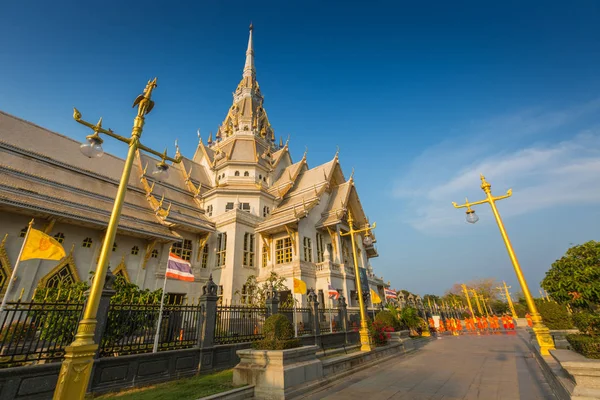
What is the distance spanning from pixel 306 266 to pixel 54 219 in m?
14.6

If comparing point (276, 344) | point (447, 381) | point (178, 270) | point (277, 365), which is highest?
point (178, 270)

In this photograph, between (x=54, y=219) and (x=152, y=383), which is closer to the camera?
(x=152, y=383)

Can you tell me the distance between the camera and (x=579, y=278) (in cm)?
678

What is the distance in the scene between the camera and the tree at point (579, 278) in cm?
657

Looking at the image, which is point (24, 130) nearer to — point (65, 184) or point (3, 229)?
point (65, 184)

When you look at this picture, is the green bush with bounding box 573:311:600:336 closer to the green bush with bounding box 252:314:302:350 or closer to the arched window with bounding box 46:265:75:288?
the green bush with bounding box 252:314:302:350

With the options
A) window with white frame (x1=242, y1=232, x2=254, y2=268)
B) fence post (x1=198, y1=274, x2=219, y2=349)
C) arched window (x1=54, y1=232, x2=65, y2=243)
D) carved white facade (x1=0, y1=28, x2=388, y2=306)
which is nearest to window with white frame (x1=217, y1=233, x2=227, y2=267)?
carved white facade (x1=0, y1=28, x2=388, y2=306)

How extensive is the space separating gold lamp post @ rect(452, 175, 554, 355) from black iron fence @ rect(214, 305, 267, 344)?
916 centimetres

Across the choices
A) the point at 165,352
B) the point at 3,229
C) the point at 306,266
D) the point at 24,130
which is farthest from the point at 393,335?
the point at 24,130

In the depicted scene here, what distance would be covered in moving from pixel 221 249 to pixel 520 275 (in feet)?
58.8

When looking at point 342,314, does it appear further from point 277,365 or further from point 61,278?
point 61,278

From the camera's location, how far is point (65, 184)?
1595 cm

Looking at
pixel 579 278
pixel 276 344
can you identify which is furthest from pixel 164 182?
pixel 579 278

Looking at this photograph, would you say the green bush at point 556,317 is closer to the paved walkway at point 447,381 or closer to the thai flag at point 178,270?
the paved walkway at point 447,381
